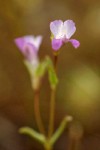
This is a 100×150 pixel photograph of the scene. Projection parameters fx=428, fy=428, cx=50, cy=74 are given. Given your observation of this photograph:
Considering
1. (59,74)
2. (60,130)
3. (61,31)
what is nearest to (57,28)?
(61,31)

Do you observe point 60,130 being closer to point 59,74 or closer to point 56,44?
point 56,44

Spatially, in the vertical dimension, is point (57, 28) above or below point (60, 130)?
above

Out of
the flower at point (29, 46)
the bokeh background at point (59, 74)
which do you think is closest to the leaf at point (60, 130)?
the flower at point (29, 46)

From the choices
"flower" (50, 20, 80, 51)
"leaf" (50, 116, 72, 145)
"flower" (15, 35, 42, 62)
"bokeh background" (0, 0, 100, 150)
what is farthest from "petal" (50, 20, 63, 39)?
"bokeh background" (0, 0, 100, 150)

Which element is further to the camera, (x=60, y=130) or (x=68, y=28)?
(x=60, y=130)

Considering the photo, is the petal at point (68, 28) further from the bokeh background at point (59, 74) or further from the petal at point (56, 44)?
the bokeh background at point (59, 74)

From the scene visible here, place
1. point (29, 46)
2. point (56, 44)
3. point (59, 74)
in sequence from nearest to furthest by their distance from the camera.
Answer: point (56, 44) < point (29, 46) < point (59, 74)

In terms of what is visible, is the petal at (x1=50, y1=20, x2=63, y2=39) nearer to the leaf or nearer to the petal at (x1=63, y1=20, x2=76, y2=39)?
the petal at (x1=63, y1=20, x2=76, y2=39)
